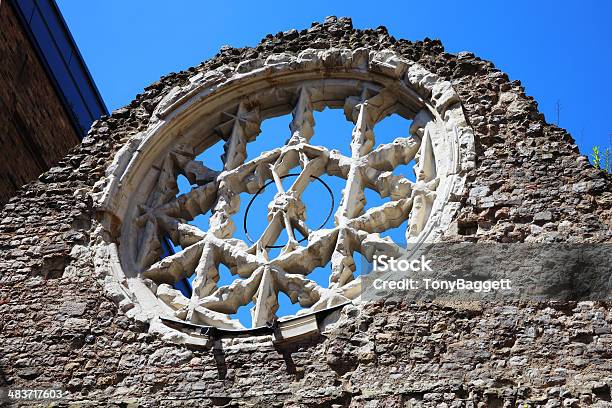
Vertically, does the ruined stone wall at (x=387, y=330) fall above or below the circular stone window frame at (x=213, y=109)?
below

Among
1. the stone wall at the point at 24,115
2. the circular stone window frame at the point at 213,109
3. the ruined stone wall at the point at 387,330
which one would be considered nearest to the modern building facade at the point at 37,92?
the stone wall at the point at 24,115

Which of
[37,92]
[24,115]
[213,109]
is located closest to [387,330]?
[213,109]

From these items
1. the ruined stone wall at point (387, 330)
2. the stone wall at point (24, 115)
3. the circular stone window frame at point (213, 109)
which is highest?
the stone wall at point (24, 115)

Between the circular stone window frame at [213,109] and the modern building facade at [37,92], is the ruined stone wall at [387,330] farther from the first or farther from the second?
the modern building facade at [37,92]

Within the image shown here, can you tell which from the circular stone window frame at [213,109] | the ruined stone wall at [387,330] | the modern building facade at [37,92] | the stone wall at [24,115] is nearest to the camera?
the ruined stone wall at [387,330]

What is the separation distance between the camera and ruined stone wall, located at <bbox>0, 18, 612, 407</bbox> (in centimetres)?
812

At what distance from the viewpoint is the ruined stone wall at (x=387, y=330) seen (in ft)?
26.7

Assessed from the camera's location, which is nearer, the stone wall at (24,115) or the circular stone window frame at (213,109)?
the circular stone window frame at (213,109)

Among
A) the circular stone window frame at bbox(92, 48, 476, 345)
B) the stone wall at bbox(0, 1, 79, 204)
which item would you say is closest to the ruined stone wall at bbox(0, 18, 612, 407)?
the circular stone window frame at bbox(92, 48, 476, 345)

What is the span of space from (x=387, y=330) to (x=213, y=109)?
3474 millimetres

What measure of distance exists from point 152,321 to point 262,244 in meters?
1.17

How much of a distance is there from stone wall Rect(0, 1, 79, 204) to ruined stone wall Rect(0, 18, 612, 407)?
2.58 m

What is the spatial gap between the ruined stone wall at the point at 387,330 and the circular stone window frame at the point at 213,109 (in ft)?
0.37

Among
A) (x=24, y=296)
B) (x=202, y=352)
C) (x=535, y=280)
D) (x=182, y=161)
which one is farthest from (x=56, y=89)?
(x=535, y=280)
